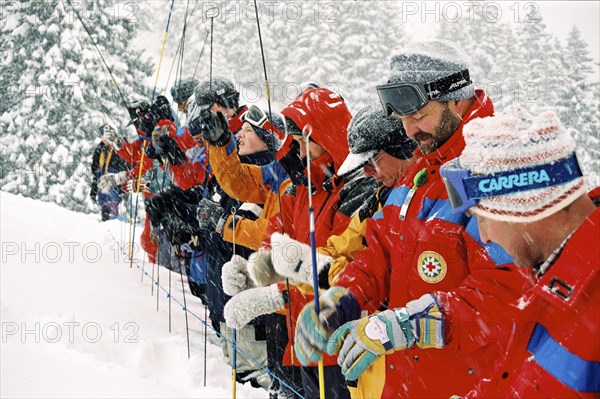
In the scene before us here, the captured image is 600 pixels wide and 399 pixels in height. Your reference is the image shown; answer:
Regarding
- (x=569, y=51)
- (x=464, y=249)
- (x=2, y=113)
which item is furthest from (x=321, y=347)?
(x=569, y=51)

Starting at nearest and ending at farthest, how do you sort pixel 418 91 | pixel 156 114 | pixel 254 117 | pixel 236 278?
pixel 418 91, pixel 236 278, pixel 254 117, pixel 156 114

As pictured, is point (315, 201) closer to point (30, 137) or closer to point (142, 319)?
point (142, 319)

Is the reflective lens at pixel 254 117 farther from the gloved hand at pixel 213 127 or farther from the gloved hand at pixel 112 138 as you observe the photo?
the gloved hand at pixel 112 138

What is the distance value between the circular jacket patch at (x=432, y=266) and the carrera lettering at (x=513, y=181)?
82 centimetres

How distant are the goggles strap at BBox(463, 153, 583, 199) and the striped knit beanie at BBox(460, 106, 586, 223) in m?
0.01

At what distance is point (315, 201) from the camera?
3.62 meters

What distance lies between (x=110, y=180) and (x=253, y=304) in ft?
24.6

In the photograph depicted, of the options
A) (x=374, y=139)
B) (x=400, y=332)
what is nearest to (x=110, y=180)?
(x=374, y=139)

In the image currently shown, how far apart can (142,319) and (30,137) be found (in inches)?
589

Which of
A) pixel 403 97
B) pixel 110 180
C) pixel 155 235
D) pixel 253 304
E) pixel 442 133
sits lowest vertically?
pixel 253 304

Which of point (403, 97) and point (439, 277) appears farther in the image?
point (403, 97)

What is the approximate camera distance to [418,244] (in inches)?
93.9

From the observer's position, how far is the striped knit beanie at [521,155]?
1.46 m

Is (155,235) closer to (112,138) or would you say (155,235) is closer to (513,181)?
(112,138)
